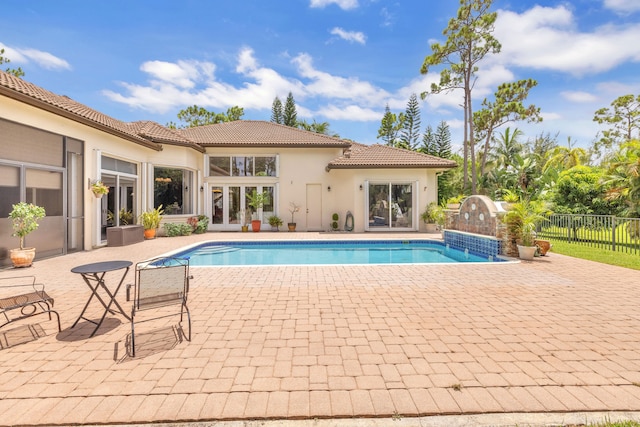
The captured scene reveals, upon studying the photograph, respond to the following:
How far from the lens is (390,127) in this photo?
37906 millimetres

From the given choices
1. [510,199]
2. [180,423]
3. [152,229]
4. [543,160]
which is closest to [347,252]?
[510,199]

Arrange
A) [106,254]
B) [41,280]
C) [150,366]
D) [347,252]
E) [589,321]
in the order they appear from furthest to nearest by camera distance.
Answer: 1. [347,252]
2. [106,254]
3. [41,280]
4. [589,321]
5. [150,366]

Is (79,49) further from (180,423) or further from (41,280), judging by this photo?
(180,423)

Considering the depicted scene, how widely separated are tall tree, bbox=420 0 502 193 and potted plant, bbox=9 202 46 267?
25264mm

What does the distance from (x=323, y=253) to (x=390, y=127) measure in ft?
98.8

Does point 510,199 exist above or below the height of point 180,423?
above

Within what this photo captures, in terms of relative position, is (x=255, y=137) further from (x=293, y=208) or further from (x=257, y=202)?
(x=293, y=208)

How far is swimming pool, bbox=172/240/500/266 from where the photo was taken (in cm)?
1046

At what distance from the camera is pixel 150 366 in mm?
3207

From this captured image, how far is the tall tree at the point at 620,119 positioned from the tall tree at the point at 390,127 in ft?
72.2

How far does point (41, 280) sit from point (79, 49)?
13.3 metres

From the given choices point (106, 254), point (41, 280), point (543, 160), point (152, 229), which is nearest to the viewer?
point (41, 280)

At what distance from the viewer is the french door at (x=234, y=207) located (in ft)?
57.7

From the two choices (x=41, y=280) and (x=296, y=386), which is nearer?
(x=296, y=386)
